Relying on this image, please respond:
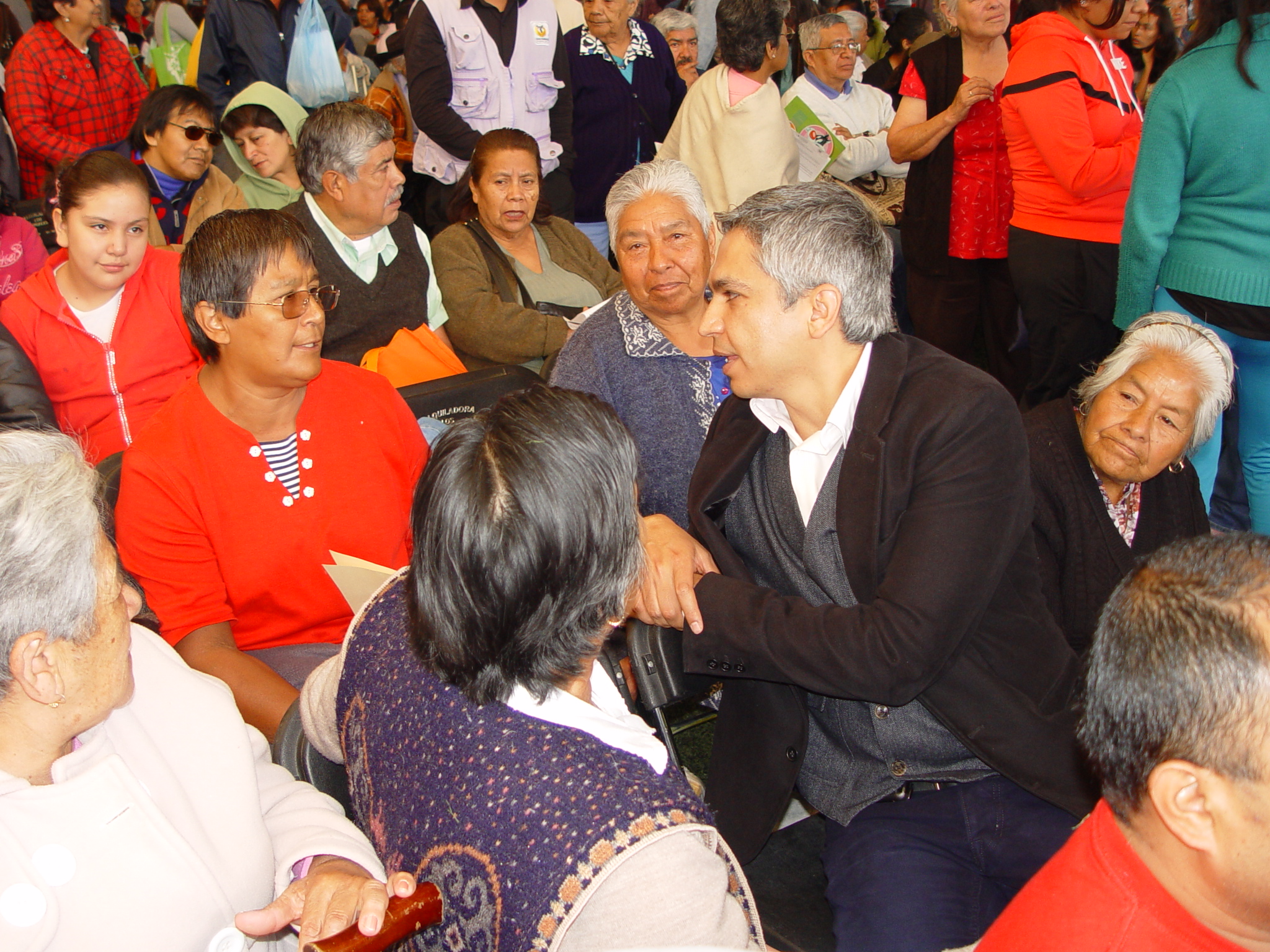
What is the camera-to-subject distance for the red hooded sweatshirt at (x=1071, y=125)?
3.42 m

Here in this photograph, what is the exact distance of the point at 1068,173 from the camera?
3.51 metres

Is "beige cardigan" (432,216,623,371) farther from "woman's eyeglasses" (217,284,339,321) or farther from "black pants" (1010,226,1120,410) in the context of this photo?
"black pants" (1010,226,1120,410)

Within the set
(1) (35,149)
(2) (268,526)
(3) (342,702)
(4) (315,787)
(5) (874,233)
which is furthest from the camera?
(1) (35,149)

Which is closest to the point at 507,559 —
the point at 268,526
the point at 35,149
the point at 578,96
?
the point at 268,526

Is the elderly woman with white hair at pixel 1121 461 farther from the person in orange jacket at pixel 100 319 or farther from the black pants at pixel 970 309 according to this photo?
the person in orange jacket at pixel 100 319

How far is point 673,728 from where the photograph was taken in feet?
7.91

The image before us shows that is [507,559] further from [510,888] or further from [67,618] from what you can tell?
[67,618]

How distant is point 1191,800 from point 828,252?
115cm

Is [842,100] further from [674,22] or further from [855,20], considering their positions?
[674,22]

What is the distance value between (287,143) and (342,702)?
157 inches

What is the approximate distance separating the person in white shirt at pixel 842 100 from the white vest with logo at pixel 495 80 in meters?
1.29

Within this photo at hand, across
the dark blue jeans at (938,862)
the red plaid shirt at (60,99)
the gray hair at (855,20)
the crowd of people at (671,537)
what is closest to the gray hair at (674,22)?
the gray hair at (855,20)

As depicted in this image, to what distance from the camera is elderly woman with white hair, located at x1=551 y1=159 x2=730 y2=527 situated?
2719 mm

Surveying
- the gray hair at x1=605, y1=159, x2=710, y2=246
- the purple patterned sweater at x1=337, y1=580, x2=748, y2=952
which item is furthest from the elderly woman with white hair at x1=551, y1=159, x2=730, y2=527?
the purple patterned sweater at x1=337, y1=580, x2=748, y2=952
